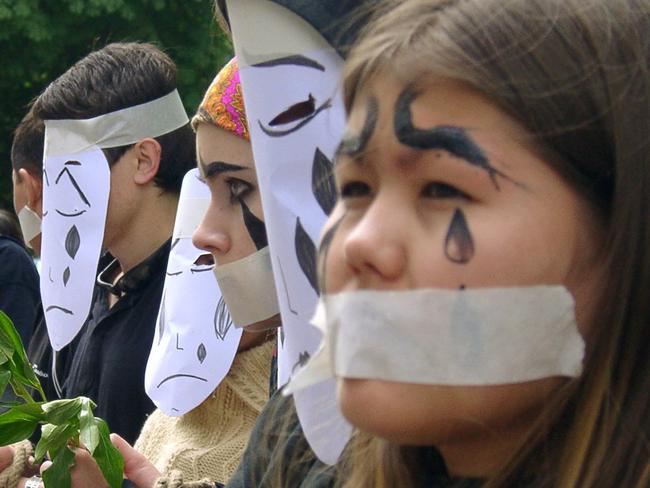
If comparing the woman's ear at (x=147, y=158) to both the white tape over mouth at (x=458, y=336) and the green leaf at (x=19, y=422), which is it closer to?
the green leaf at (x=19, y=422)

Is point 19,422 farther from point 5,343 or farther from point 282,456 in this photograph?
point 282,456

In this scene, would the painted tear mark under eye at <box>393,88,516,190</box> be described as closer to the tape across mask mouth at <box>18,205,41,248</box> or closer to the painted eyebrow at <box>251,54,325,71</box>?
the painted eyebrow at <box>251,54,325,71</box>

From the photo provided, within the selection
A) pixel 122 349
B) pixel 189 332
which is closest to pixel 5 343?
pixel 189 332

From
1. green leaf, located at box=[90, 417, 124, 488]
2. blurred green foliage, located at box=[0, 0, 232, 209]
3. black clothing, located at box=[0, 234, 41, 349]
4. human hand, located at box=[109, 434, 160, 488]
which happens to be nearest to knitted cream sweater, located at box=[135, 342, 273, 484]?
human hand, located at box=[109, 434, 160, 488]

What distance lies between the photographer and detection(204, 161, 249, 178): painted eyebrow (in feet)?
7.97

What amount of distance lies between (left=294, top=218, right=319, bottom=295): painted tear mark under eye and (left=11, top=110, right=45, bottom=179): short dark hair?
2.58 metres

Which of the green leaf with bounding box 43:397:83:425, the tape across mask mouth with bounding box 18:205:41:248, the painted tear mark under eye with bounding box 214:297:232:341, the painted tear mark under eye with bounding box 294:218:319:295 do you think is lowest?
the tape across mask mouth with bounding box 18:205:41:248

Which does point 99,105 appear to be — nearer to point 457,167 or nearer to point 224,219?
point 224,219

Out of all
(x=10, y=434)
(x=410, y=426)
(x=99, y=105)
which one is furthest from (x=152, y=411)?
(x=410, y=426)

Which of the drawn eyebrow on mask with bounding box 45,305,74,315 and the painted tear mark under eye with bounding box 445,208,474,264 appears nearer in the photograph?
the painted tear mark under eye with bounding box 445,208,474,264

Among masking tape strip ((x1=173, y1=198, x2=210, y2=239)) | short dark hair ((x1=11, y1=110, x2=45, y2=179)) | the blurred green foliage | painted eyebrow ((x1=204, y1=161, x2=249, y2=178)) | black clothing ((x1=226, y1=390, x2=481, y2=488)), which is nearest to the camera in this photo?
black clothing ((x1=226, y1=390, x2=481, y2=488))

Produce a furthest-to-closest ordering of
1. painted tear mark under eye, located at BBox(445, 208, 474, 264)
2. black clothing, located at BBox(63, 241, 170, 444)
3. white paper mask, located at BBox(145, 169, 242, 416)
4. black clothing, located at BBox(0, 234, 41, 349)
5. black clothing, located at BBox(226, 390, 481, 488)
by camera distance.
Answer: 1. black clothing, located at BBox(0, 234, 41, 349)
2. black clothing, located at BBox(63, 241, 170, 444)
3. white paper mask, located at BBox(145, 169, 242, 416)
4. black clothing, located at BBox(226, 390, 481, 488)
5. painted tear mark under eye, located at BBox(445, 208, 474, 264)

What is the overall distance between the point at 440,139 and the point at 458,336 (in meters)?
0.21

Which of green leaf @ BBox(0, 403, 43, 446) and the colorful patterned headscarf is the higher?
the colorful patterned headscarf
